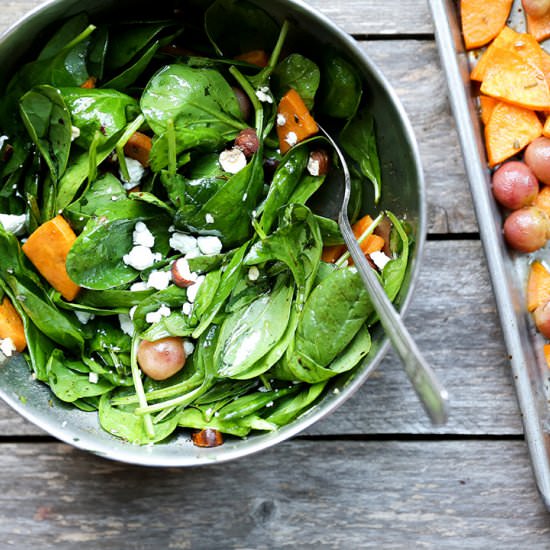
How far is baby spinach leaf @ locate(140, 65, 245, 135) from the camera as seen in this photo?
38.5 inches

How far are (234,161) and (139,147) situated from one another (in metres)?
0.14

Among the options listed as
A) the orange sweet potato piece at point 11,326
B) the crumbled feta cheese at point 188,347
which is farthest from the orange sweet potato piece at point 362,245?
the orange sweet potato piece at point 11,326

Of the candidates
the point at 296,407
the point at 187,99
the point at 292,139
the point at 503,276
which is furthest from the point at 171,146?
the point at 503,276

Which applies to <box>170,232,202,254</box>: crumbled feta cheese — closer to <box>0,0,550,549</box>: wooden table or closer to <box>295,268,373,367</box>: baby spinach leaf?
<box>295,268,373,367</box>: baby spinach leaf

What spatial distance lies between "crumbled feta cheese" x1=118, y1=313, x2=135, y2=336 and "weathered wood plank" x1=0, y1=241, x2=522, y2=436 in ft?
1.37

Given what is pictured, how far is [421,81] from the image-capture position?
1181 millimetres

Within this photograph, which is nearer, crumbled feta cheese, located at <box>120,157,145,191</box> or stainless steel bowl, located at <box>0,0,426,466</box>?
stainless steel bowl, located at <box>0,0,426,466</box>

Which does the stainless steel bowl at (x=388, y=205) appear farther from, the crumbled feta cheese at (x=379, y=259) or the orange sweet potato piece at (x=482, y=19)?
the orange sweet potato piece at (x=482, y=19)

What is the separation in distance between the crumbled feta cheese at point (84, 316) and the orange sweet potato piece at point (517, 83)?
2.38 ft

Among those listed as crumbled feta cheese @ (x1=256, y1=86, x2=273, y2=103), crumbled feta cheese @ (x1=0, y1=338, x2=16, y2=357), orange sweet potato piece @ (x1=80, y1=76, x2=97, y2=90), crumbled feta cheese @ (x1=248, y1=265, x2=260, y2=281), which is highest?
orange sweet potato piece @ (x1=80, y1=76, x2=97, y2=90)

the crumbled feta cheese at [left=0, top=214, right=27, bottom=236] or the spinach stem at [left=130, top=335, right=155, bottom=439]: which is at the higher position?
the crumbled feta cheese at [left=0, top=214, right=27, bottom=236]

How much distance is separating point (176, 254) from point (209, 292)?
98 mm

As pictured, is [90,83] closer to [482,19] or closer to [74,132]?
[74,132]

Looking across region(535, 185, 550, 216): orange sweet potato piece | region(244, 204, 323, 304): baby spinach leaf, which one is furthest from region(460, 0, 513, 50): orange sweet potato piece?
region(244, 204, 323, 304): baby spinach leaf
